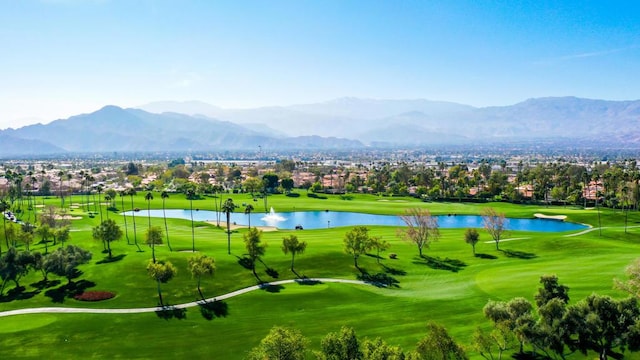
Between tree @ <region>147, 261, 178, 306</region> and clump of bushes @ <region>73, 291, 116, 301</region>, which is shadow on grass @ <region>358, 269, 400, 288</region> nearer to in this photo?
tree @ <region>147, 261, 178, 306</region>

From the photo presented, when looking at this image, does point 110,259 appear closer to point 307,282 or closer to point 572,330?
point 307,282

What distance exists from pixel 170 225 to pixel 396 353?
110 m

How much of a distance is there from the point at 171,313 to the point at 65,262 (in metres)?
23.7

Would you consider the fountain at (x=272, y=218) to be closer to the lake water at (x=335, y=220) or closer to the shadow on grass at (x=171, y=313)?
the lake water at (x=335, y=220)

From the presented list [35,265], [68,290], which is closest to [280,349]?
[68,290]

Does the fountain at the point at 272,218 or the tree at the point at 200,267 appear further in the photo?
the fountain at the point at 272,218

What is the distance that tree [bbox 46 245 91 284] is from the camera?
225ft

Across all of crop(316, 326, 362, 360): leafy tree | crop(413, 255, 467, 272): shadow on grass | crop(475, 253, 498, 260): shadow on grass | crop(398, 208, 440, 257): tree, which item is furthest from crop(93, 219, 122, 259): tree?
crop(475, 253, 498, 260): shadow on grass

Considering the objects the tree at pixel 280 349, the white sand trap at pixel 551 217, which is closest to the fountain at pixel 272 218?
Result: the white sand trap at pixel 551 217

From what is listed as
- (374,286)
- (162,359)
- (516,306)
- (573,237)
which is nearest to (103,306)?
(162,359)

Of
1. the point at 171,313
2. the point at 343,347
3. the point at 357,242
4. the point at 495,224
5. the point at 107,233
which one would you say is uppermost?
the point at 107,233

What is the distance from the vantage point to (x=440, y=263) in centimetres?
8381

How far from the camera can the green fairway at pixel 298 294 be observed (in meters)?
51.8

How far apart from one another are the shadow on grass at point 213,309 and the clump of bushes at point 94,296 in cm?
1404
